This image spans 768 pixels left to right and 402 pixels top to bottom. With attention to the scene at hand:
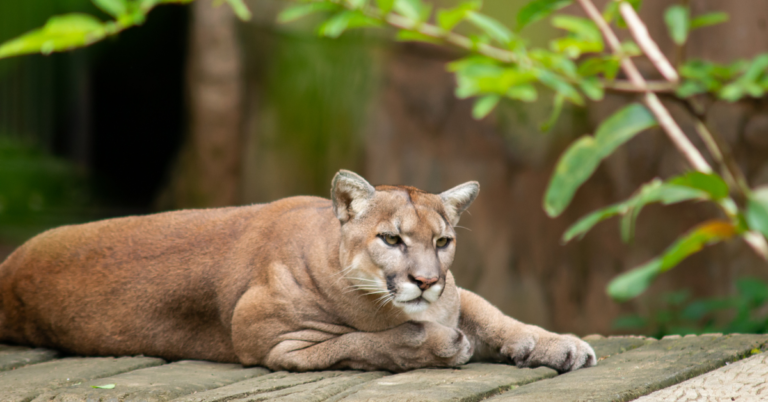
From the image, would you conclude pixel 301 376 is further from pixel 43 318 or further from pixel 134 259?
pixel 43 318

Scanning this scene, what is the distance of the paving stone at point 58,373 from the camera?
284 cm

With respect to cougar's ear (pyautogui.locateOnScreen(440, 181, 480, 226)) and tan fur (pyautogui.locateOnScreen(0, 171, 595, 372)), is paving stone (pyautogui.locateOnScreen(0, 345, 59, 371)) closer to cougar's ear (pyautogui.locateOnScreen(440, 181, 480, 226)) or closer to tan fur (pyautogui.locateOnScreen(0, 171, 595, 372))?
tan fur (pyautogui.locateOnScreen(0, 171, 595, 372))

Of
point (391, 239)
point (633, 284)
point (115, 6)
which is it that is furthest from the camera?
point (391, 239)

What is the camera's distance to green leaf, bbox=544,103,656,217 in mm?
2177

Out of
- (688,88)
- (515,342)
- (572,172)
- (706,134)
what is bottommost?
(515,342)

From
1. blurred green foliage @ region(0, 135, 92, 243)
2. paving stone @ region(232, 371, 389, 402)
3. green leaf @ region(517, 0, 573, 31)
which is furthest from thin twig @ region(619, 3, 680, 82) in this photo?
blurred green foliage @ region(0, 135, 92, 243)

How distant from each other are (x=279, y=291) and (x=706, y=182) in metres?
1.92

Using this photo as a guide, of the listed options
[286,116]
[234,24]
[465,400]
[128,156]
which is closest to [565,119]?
[286,116]

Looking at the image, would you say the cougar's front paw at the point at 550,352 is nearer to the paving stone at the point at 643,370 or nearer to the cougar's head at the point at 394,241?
the paving stone at the point at 643,370

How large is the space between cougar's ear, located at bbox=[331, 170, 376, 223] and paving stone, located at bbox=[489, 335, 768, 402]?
102 centimetres

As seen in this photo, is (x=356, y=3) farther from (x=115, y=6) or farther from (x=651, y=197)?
(x=651, y=197)

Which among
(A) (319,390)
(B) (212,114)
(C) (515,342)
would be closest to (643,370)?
(C) (515,342)

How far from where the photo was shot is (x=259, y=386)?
288 cm

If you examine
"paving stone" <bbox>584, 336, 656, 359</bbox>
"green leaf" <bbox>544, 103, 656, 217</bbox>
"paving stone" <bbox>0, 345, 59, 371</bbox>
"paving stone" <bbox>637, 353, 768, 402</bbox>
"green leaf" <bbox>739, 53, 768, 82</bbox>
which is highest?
"green leaf" <bbox>739, 53, 768, 82</bbox>
